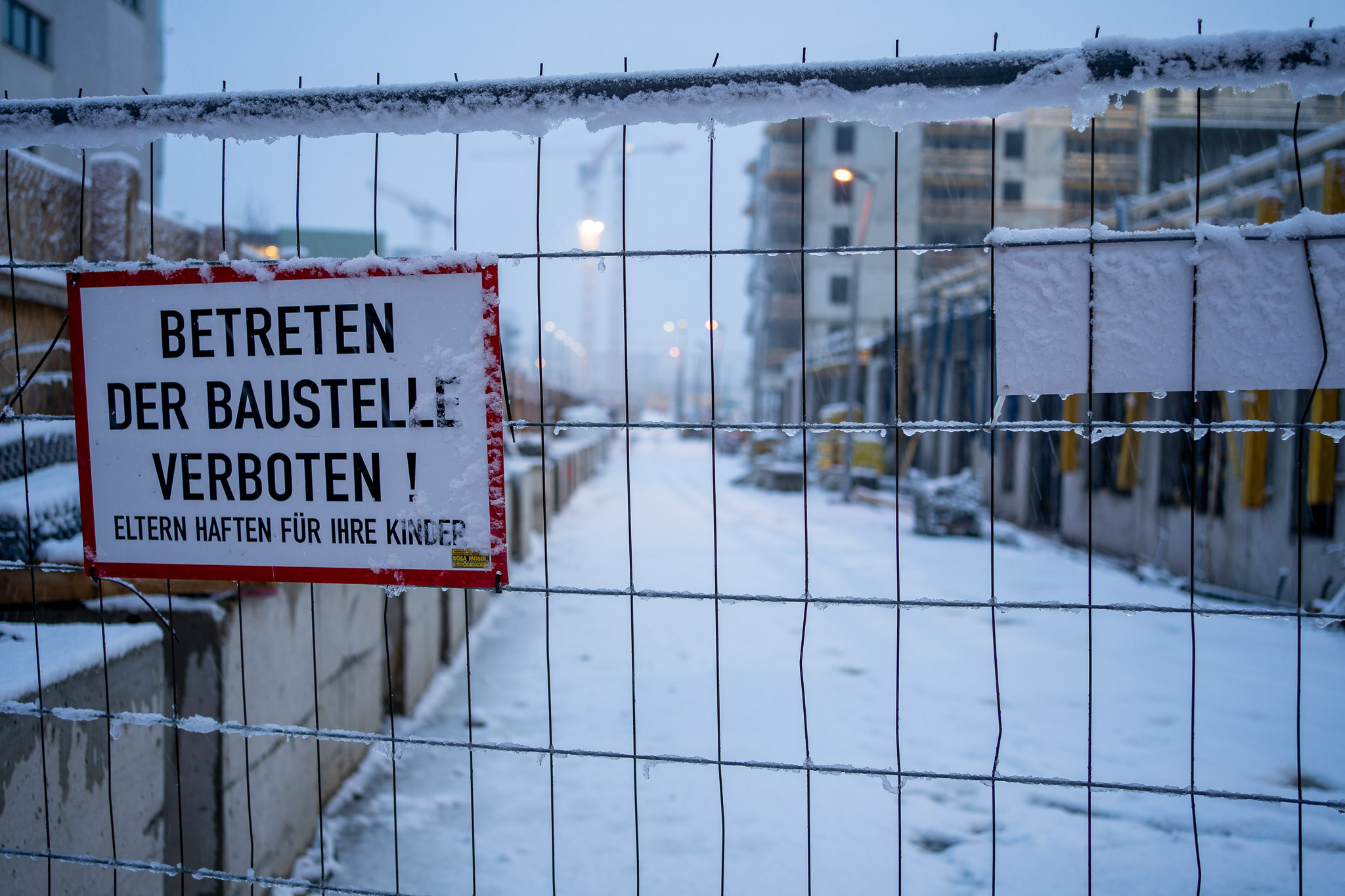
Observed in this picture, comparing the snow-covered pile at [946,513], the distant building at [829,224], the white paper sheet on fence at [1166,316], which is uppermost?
the distant building at [829,224]

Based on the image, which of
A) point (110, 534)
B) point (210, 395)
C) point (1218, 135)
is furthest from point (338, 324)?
point (1218, 135)

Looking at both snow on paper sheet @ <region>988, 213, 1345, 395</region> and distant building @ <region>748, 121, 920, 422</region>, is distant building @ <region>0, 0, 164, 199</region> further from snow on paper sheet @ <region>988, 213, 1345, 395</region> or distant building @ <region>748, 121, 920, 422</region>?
distant building @ <region>748, 121, 920, 422</region>

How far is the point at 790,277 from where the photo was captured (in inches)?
1769

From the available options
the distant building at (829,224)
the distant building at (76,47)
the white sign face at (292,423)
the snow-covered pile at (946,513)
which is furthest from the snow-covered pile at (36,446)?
the distant building at (829,224)

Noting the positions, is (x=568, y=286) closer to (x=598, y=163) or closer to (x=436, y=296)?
(x=598, y=163)

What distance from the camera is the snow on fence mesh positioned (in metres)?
1.37

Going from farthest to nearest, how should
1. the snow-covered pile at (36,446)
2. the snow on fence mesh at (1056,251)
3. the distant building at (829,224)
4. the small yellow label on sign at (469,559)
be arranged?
1. the distant building at (829,224)
2. the snow-covered pile at (36,446)
3. the small yellow label on sign at (469,559)
4. the snow on fence mesh at (1056,251)

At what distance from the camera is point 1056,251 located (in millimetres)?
1477

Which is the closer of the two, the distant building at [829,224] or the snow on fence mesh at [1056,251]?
the snow on fence mesh at [1056,251]

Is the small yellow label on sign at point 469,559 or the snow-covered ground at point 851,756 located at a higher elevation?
the small yellow label on sign at point 469,559

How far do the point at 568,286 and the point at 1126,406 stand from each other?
13771 centimetres

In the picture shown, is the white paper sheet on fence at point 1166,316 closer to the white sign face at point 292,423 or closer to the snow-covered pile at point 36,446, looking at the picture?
the white sign face at point 292,423

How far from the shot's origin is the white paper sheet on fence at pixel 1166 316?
4.55ft

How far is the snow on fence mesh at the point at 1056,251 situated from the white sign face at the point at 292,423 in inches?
5.3
